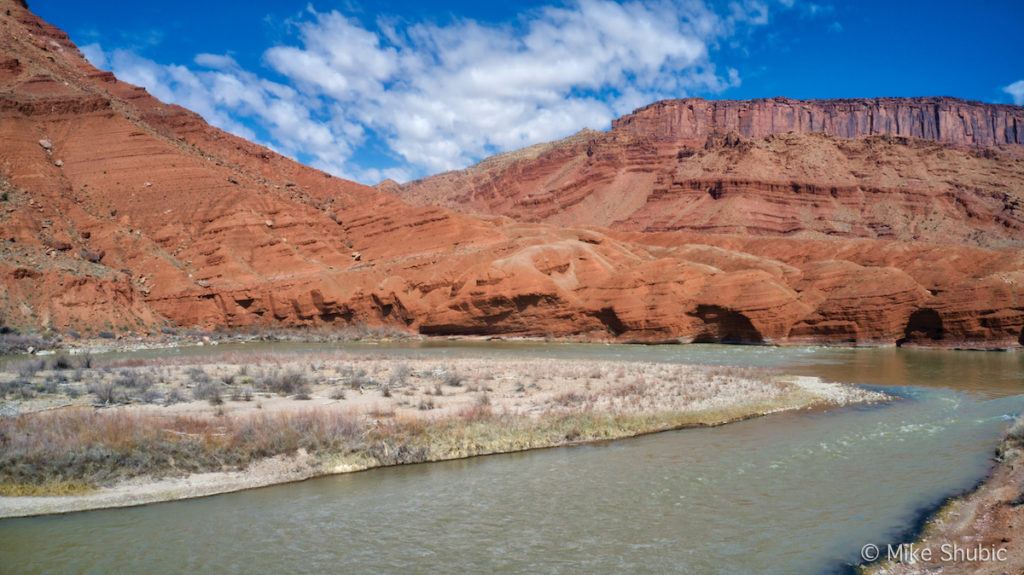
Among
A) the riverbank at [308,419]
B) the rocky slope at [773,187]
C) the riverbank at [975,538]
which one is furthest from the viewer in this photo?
the rocky slope at [773,187]

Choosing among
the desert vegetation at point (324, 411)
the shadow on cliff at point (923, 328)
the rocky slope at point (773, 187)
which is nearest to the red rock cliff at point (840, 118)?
the rocky slope at point (773, 187)

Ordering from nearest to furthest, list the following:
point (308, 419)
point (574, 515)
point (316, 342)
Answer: point (574, 515), point (308, 419), point (316, 342)

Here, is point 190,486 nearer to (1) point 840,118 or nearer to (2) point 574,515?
(2) point 574,515

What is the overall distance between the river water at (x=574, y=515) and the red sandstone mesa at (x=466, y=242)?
30065mm

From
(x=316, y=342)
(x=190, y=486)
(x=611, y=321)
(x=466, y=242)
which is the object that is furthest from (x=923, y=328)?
(x=190, y=486)

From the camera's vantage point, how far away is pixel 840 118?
174 metres

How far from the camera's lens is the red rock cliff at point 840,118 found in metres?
164

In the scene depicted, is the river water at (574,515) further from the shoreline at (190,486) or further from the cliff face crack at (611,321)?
the cliff face crack at (611,321)

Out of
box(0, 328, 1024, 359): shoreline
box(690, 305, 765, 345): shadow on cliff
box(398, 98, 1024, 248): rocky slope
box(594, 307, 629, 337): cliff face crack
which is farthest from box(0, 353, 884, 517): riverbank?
box(398, 98, 1024, 248): rocky slope

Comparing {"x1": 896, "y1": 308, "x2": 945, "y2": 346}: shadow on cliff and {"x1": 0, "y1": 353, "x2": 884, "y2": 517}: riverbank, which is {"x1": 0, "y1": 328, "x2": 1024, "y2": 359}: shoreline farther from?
{"x1": 0, "y1": 353, "x2": 884, "y2": 517}: riverbank

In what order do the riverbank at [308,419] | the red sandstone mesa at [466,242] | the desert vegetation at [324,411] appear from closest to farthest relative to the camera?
the riverbank at [308,419], the desert vegetation at [324,411], the red sandstone mesa at [466,242]

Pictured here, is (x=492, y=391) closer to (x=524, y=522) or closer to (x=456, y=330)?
(x=524, y=522)

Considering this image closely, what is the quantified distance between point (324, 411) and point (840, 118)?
187 meters

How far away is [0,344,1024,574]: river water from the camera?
8.16 metres
